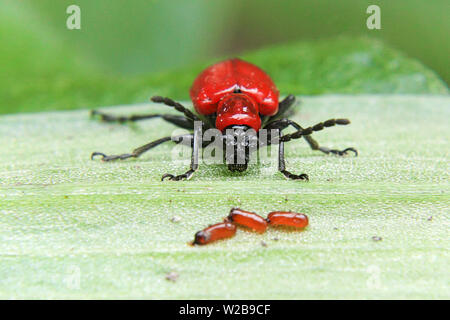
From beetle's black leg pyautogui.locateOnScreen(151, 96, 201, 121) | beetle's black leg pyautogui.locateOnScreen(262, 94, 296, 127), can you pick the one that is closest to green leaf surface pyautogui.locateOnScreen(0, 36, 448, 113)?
beetle's black leg pyautogui.locateOnScreen(262, 94, 296, 127)

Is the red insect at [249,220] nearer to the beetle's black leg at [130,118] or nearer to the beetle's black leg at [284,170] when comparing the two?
the beetle's black leg at [284,170]

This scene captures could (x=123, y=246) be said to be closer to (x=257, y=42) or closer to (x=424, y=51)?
(x=424, y=51)

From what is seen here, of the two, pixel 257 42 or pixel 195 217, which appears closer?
pixel 195 217

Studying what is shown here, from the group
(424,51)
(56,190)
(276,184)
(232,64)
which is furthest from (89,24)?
(424,51)

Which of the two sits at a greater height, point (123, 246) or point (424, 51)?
point (424, 51)

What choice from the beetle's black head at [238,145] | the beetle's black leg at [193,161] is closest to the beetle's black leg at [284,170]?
the beetle's black head at [238,145]

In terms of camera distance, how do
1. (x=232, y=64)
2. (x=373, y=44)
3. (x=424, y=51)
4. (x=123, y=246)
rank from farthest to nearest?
(x=424, y=51), (x=373, y=44), (x=232, y=64), (x=123, y=246)

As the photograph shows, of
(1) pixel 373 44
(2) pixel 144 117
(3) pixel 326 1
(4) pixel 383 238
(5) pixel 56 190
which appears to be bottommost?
(4) pixel 383 238
